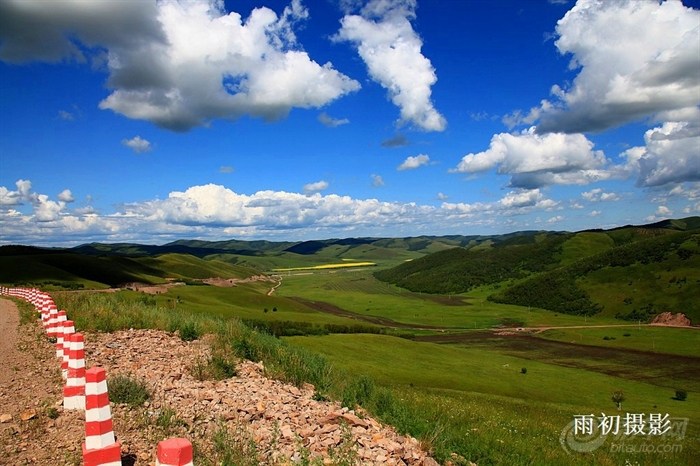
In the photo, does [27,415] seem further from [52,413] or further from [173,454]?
[173,454]

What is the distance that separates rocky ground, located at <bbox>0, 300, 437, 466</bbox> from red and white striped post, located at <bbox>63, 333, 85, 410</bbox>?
27 cm

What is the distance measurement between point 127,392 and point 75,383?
1163 millimetres

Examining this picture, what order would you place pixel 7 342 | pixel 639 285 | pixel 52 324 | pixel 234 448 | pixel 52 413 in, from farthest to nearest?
1. pixel 639 285
2. pixel 52 324
3. pixel 7 342
4. pixel 52 413
5. pixel 234 448

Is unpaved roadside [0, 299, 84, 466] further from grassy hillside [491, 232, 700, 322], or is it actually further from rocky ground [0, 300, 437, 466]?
grassy hillside [491, 232, 700, 322]

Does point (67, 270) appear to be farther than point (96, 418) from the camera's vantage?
Yes

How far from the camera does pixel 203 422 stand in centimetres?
997

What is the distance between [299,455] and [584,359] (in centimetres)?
9730

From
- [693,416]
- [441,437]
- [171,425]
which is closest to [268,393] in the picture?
[171,425]

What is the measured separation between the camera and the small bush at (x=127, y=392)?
10.7 metres

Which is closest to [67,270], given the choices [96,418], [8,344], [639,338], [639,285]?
[8,344]

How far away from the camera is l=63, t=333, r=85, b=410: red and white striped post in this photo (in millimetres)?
10445

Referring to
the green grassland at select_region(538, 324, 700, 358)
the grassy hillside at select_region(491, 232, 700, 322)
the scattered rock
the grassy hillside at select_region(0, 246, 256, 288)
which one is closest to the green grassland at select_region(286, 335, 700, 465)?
the scattered rock

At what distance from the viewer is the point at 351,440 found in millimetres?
9398

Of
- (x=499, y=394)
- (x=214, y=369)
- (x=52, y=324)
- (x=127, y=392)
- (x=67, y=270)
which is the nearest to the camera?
(x=127, y=392)
